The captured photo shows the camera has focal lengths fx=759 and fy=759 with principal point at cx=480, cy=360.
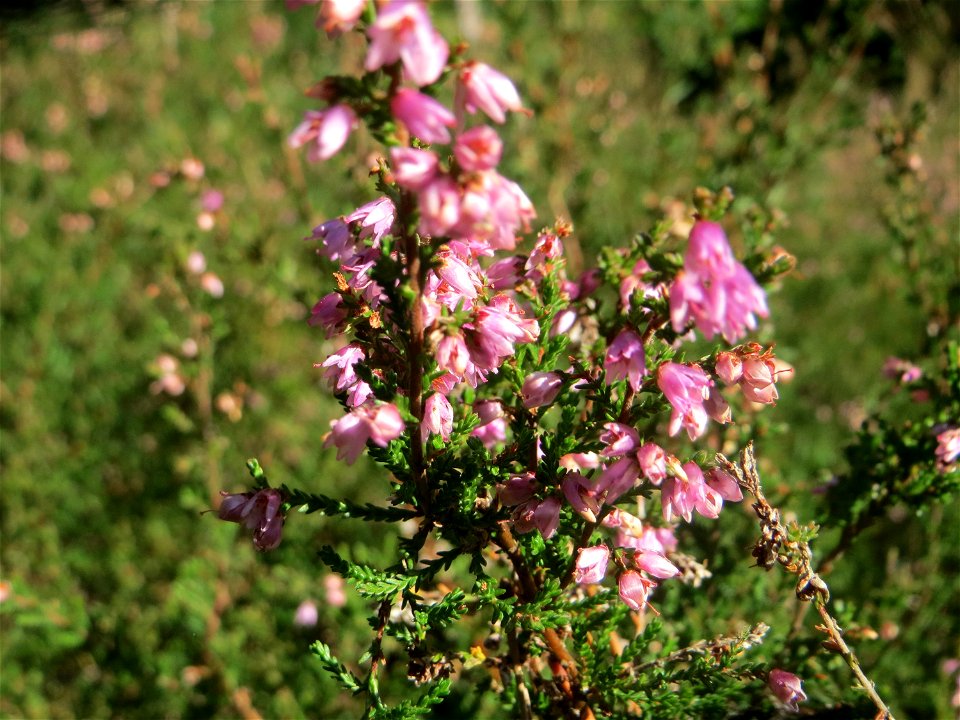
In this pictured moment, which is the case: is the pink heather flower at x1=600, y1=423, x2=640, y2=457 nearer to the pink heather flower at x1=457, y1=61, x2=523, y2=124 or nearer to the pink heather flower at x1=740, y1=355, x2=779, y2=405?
the pink heather flower at x1=740, y1=355, x2=779, y2=405

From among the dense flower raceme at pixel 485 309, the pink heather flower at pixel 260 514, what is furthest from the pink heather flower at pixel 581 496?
the pink heather flower at pixel 260 514

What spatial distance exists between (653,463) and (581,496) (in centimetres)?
14

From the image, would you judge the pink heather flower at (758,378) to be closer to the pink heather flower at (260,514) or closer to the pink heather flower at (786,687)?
the pink heather flower at (786,687)

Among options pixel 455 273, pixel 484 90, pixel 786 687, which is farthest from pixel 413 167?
pixel 786 687

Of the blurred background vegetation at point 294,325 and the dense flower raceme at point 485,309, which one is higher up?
the dense flower raceme at point 485,309

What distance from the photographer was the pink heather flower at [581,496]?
124cm

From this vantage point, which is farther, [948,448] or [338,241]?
[948,448]

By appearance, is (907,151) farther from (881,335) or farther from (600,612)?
(881,335)

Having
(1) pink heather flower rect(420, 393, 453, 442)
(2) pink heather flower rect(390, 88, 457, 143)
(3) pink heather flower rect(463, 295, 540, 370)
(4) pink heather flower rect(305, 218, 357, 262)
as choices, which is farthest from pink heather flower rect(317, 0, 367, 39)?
(1) pink heather flower rect(420, 393, 453, 442)

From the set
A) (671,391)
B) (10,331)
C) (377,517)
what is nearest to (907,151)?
(671,391)

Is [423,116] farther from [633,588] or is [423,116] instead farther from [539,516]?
[633,588]

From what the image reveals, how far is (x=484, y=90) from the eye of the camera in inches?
41.4

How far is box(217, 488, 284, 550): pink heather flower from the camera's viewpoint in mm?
1317

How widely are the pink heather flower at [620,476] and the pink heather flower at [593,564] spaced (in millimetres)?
133
